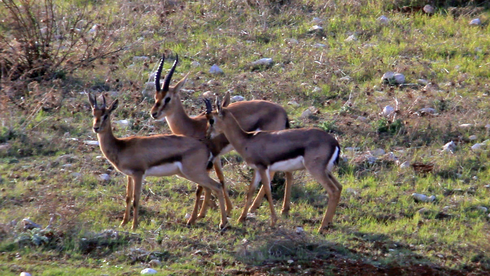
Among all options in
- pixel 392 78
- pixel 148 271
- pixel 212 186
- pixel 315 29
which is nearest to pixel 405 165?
pixel 392 78

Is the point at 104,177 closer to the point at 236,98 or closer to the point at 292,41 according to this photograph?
the point at 236,98

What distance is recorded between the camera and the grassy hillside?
646 centimetres

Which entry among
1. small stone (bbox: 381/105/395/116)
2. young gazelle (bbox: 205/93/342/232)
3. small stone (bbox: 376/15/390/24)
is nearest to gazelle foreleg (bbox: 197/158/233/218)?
young gazelle (bbox: 205/93/342/232)

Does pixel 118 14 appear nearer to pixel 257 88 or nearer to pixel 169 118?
pixel 257 88

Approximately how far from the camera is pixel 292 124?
9867 millimetres

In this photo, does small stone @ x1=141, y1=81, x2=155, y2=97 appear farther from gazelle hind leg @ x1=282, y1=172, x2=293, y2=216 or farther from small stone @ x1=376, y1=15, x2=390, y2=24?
small stone @ x1=376, y1=15, x2=390, y2=24

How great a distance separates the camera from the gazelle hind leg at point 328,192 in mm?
7133

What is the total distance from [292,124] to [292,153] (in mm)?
2676

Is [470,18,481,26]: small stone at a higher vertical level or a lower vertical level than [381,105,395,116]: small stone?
higher

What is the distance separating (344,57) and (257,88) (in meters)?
1.98

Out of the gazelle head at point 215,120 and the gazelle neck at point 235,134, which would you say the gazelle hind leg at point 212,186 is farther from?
the gazelle head at point 215,120

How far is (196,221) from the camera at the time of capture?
7473 mm

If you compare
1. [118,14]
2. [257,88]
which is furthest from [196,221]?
[118,14]

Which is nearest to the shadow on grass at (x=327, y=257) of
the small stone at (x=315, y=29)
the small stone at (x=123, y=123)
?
the small stone at (x=123, y=123)
